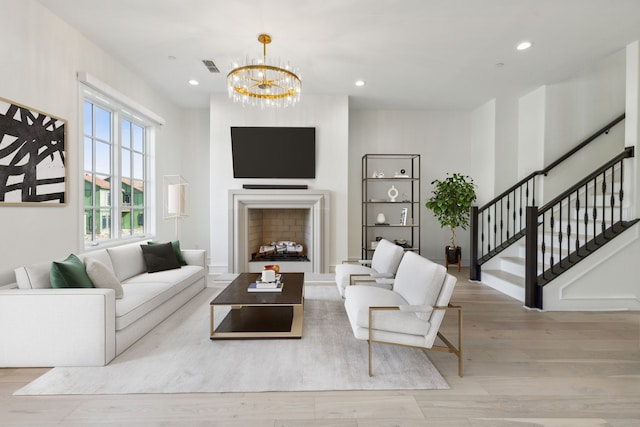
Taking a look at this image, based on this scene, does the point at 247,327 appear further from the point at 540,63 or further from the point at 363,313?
the point at 540,63

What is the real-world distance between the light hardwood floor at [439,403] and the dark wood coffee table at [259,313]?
2.88 ft

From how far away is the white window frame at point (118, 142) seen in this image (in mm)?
3924

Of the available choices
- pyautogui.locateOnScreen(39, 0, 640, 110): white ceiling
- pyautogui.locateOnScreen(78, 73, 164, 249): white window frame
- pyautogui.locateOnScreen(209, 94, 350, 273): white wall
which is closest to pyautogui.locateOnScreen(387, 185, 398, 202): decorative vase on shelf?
pyautogui.locateOnScreen(209, 94, 350, 273): white wall

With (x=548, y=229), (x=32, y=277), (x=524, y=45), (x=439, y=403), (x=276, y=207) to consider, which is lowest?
(x=439, y=403)

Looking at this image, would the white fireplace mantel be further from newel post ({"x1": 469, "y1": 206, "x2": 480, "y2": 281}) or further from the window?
newel post ({"x1": 469, "y1": 206, "x2": 480, "y2": 281})

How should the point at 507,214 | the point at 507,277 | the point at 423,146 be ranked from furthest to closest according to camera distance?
the point at 423,146, the point at 507,214, the point at 507,277

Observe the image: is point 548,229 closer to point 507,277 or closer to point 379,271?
point 507,277

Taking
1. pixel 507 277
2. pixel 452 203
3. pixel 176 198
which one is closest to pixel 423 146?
pixel 452 203

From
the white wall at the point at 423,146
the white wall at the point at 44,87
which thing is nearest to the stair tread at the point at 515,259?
the white wall at the point at 423,146

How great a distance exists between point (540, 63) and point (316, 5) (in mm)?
3314

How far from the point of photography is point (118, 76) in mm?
4617

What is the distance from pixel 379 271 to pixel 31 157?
373 cm

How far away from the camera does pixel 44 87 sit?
11.0 feet

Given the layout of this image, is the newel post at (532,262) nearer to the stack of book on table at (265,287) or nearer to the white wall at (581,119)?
the white wall at (581,119)
